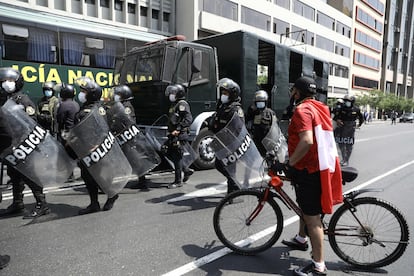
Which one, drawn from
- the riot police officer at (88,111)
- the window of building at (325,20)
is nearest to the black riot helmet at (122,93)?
the riot police officer at (88,111)

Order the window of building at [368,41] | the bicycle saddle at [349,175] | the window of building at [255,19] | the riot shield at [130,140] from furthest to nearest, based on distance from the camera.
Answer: the window of building at [368,41], the window of building at [255,19], the riot shield at [130,140], the bicycle saddle at [349,175]

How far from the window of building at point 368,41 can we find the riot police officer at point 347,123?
2250 inches

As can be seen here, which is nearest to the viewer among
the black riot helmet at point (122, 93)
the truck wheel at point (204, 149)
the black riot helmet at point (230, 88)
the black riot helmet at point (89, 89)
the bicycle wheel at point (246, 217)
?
the bicycle wheel at point (246, 217)

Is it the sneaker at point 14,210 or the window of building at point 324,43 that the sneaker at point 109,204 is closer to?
the sneaker at point 14,210

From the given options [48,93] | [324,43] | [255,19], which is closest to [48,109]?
[48,93]

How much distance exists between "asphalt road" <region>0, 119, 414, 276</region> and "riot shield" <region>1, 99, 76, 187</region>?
61cm

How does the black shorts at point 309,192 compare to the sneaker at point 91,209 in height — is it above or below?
above

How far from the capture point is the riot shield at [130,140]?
5.31 metres

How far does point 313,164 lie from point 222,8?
106 feet

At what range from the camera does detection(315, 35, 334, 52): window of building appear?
158ft

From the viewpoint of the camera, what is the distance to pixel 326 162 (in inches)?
112

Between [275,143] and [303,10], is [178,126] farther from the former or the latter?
[303,10]

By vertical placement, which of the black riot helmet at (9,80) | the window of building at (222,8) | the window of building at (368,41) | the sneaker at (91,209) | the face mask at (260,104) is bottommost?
the sneaker at (91,209)

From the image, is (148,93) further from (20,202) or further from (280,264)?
(280,264)
